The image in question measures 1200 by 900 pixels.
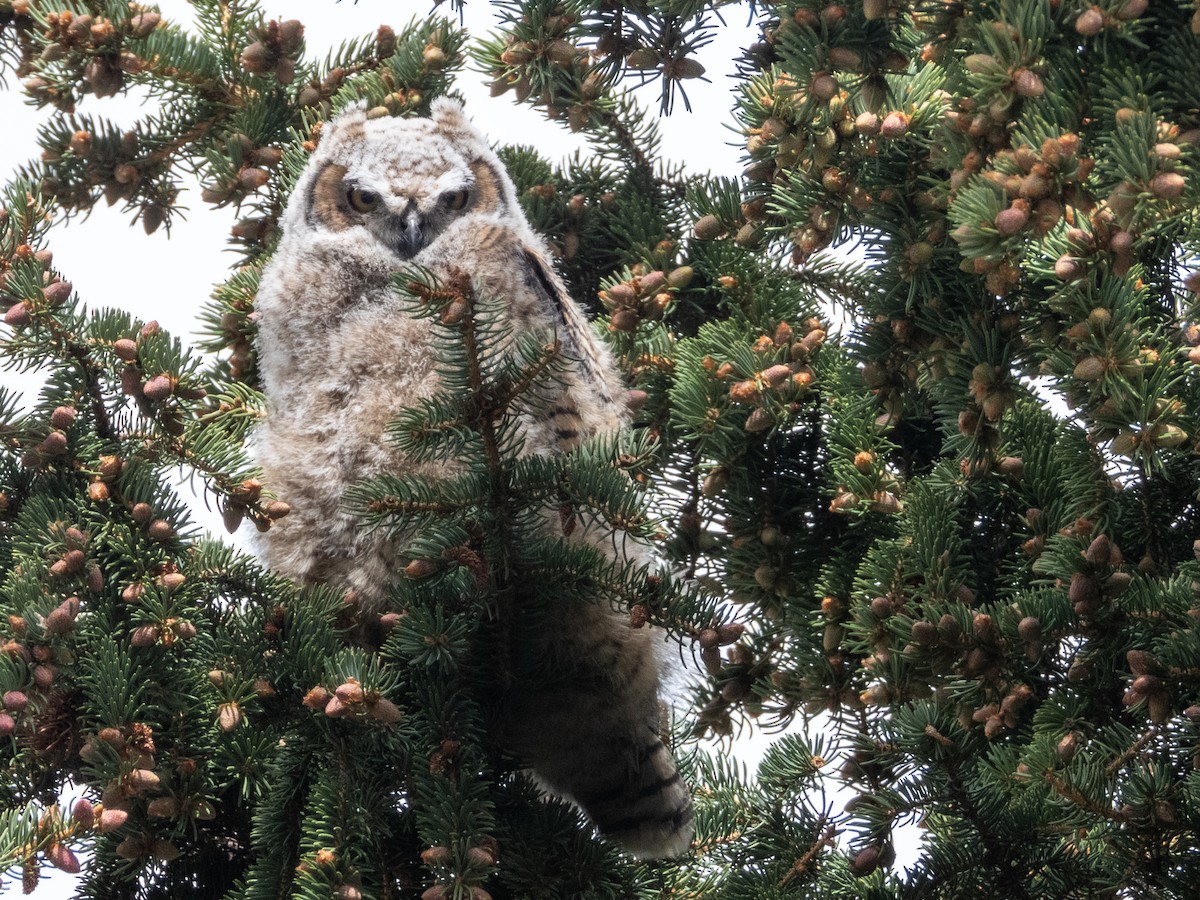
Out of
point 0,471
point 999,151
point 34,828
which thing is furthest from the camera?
point 0,471

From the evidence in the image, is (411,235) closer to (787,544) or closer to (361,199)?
(361,199)

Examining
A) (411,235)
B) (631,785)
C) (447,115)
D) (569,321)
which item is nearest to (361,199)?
(411,235)

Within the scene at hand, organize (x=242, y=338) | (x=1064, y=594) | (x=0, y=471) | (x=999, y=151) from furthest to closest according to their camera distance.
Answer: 1. (x=242, y=338)
2. (x=0, y=471)
3. (x=1064, y=594)
4. (x=999, y=151)

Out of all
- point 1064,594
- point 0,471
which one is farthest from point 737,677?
point 0,471

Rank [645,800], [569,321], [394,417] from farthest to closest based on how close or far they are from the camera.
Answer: [569,321]
[645,800]
[394,417]

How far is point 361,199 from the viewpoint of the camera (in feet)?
8.70

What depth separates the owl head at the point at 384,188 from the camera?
8.59ft

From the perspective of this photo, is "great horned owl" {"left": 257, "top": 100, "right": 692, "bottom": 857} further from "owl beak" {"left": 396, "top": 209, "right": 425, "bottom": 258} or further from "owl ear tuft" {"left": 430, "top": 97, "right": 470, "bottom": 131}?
"owl ear tuft" {"left": 430, "top": 97, "right": 470, "bottom": 131}

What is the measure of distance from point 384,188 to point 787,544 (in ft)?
Answer: 3.81

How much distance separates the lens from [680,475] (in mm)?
2346

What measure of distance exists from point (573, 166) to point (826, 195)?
1223 mm

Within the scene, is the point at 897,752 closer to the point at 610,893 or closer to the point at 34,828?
the point at 610,893

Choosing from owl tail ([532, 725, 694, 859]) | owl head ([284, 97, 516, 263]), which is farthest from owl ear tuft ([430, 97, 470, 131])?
owl tail ([532, 725, 694, 859])

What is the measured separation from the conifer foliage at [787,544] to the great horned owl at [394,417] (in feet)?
0.51
